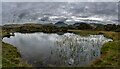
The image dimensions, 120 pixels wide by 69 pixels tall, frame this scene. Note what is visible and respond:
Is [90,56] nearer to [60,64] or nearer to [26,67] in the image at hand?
[60,64]

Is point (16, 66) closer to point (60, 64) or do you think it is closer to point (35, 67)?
point (35, 67)

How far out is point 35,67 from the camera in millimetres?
16047

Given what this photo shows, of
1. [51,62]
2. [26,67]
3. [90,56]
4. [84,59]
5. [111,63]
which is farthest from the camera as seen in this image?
[90,56]

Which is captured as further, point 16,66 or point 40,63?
point 40,63

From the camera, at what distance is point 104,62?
679 inches

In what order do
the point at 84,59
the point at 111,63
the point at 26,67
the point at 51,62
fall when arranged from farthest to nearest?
the point at 84,59
the point at 51,62
the point at 111,63
the point at 26,67

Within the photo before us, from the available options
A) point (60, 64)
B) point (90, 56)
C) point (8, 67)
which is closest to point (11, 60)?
point (8, 67)

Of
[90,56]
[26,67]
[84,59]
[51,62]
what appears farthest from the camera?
[90,56]

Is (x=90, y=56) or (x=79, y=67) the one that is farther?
(x=90, y=56)

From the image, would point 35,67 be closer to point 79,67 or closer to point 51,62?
point 51,62

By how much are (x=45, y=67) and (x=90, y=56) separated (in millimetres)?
9876

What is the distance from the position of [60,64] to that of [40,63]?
11.9 ft

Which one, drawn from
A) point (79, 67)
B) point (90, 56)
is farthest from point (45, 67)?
point (90, 56)

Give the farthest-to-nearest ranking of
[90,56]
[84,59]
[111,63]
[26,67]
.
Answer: [90,56]
[84,59]
[111,63]
[26,67]
